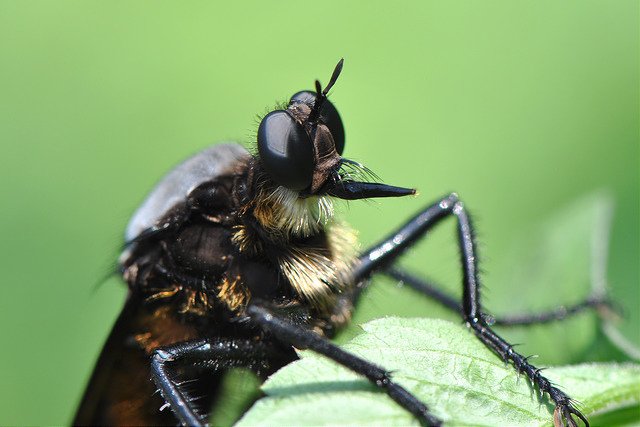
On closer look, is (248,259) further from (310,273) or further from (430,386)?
(430,386)

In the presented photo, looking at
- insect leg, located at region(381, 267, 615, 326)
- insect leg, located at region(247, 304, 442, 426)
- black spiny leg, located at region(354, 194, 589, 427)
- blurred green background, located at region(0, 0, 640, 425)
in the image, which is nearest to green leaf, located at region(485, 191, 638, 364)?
insect leg, located at region(381, 267, 615, 326)

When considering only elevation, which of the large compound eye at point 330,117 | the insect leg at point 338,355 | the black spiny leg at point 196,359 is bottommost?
the black spiny leg at point 196,359

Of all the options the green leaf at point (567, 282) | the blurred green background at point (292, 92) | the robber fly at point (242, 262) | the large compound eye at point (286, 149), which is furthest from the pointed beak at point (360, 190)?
the blurred green background at point (292, 92)

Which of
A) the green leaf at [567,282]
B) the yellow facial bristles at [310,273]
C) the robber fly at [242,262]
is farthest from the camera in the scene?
the green leaf at [567,282]

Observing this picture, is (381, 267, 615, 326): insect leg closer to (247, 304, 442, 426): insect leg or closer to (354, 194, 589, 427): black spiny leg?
(354, 194, 589, 427): black spiny leg

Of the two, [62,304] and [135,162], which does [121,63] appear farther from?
[62,304]

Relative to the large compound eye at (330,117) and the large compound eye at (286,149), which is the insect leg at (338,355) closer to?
the large compound eye at (286,149)

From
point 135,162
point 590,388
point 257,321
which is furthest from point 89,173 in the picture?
point 590,388

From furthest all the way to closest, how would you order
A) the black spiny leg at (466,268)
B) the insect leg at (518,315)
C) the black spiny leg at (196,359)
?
the insect leg at (518,315), the black spiny leg at (196,359), the black spiny leg at (466,268)
